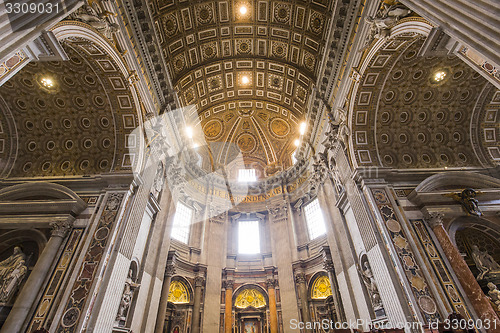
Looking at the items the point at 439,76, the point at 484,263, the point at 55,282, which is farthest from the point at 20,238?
the point at 439,76

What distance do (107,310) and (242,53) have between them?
51.3ft

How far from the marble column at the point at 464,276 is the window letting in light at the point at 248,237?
11.2 meters

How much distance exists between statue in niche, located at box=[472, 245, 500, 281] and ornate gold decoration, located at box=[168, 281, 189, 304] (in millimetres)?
13392

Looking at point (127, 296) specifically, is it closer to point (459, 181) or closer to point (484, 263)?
point (484, 263)

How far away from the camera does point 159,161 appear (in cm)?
1250

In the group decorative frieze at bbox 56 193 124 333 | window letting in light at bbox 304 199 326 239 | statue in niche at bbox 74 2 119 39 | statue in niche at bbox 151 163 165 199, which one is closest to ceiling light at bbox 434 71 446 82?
window letting in light at bbox 304 199 326 239

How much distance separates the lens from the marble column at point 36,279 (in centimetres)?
693

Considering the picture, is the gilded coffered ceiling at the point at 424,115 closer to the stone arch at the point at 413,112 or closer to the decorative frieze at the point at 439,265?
the stone arch at the point at 413,112

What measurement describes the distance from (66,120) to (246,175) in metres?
13.4

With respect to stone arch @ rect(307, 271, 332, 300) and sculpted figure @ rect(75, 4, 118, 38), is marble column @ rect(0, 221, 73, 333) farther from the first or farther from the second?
stone arch @ rect(307, 271, 332, 300)

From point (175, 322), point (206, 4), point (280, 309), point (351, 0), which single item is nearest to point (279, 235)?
point (280, 309)

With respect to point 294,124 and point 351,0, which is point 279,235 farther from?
point 351,0

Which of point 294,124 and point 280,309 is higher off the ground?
point 294,124

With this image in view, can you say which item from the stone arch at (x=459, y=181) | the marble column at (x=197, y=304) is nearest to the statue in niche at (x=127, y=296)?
the marble column at (x=197, y=304)
